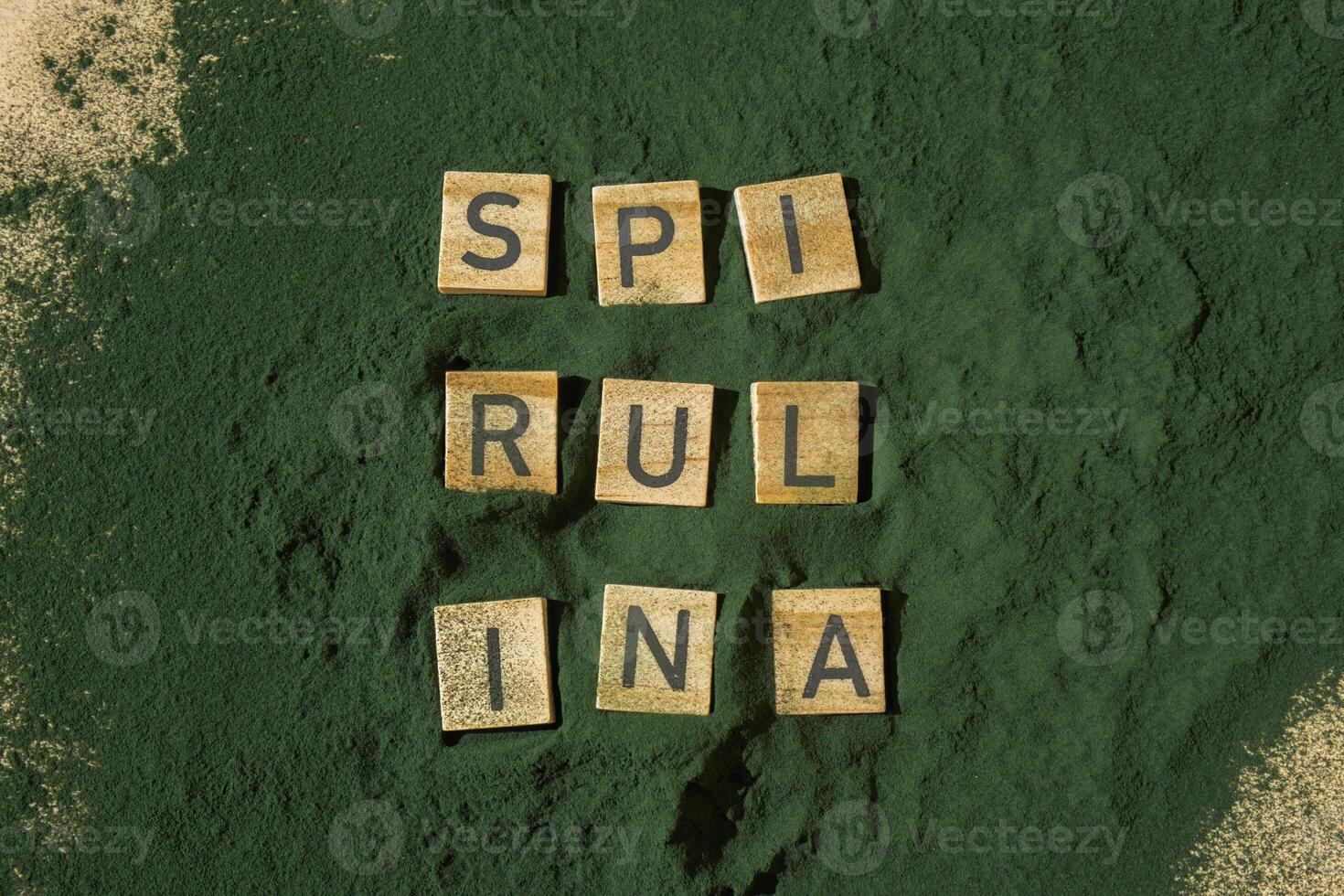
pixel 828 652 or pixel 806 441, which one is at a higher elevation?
pixel 806 441

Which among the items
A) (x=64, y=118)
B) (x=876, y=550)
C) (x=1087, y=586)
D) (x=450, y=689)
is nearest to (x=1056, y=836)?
(x=1087, y=586)

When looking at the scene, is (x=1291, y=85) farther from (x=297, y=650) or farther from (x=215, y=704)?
(x=215, y=704)
